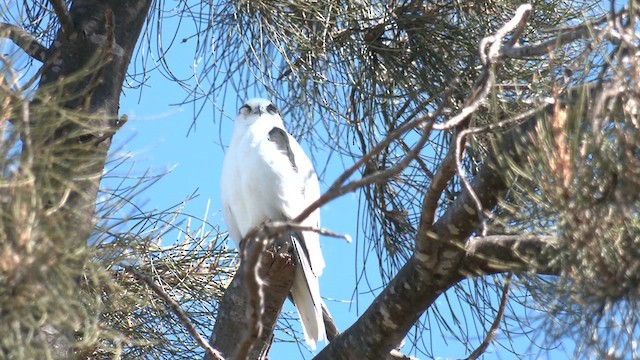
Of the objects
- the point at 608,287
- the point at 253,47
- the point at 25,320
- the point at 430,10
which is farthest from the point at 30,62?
the point at 608,287

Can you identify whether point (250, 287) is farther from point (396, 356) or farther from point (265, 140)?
point (265, 140)

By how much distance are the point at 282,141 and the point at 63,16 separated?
2.56 feet

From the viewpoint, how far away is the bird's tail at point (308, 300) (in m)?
2.42

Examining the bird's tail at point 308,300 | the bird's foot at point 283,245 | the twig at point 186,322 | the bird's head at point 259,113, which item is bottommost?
the twig at point 186,322

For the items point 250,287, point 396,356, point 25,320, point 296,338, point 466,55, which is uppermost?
point 466,55

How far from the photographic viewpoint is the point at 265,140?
273 cm

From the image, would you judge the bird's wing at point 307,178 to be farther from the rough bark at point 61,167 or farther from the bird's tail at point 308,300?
the rough bark at point 61,167

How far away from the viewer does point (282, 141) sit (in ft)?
9.01

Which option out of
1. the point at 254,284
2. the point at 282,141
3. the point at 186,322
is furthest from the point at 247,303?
the point at 254,284

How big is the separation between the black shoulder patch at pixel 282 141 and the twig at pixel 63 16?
0.71 m

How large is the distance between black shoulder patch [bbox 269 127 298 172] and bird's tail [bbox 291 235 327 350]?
33 centimetres

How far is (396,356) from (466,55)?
79 centimetres

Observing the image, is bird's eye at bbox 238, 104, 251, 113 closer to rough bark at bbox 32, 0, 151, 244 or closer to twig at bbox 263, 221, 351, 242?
rough bark at bbox 32, 0, 151, 244

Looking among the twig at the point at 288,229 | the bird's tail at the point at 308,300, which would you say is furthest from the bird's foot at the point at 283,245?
the twig at the point at 288,229
